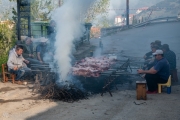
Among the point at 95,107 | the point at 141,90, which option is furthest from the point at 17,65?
the point at 141,90

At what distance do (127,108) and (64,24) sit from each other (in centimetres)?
338

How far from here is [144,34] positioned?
2255cm

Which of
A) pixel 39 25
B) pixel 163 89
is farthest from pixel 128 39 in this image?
pixel 163 89

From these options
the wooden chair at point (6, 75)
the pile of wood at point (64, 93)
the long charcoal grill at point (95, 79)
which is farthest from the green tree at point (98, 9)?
the pile of wood at point (64, 93)

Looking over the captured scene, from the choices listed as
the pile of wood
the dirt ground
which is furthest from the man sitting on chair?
the pile of wood

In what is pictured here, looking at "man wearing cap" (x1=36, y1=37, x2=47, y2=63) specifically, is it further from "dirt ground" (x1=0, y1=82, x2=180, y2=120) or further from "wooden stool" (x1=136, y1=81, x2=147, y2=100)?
"wooden stool" (x1=136, y1=81, x2=147, y2=100)

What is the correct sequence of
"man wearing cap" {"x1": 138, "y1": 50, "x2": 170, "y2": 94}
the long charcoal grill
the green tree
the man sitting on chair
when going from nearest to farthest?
1. "man wearing cap" {"x1": 138, "y1": 50, "x2": 170, "y2": 94}
2. the long charcoal grill
3. the man sitting on chair
4. the green tree

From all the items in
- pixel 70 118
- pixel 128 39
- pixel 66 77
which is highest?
pixel 128 39

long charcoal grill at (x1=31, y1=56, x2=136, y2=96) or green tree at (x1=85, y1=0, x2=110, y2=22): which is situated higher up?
green tree at (x1=85, y1=0, x2=110, y2=22)

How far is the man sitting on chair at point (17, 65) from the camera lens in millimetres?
8773

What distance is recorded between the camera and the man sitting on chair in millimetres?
8773

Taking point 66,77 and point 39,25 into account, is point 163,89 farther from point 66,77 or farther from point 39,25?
point 39,25

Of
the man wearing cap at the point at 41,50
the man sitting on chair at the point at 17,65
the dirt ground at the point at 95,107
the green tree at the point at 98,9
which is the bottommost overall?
the dirt ground at the point at 95,107

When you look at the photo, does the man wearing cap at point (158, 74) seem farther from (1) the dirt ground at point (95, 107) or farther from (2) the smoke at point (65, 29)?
(2) the smoke at point (65, 29)
